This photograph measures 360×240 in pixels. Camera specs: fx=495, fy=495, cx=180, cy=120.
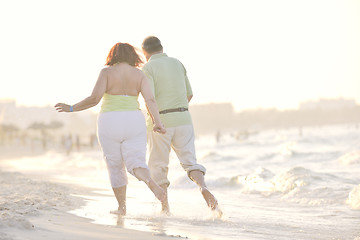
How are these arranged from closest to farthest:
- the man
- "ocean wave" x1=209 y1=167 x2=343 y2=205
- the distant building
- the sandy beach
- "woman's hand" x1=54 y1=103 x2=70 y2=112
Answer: the sandy beach, "woman's hand" x1=54 y1=103 x2=70 y2=112, the man, "ocean wave" x1=209 y1=167 x2=343 y2=205, the distant building

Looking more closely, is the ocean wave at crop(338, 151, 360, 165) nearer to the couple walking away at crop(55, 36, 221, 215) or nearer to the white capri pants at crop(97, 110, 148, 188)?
the couple walking away at crop(55, 36, 221, 215)

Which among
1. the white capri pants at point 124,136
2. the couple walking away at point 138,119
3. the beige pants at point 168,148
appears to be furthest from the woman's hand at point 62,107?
the beige pants at point 168,148

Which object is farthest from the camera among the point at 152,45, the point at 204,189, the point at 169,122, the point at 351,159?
the point at 351,159

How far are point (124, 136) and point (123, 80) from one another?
0.48 m

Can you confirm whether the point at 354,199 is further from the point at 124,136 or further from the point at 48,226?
the point at 48,226

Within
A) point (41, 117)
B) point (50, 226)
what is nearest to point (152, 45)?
point (50, 226)

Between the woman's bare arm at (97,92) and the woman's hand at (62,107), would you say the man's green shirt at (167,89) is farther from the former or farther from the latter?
the woman's hand at (62,107)

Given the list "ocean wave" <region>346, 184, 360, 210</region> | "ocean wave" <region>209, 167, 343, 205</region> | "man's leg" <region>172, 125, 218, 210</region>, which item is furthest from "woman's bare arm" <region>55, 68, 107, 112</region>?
"ocean wave" <region>209, 167, 343, 205</region>

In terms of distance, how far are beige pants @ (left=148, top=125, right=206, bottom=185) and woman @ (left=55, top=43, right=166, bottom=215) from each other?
0.35 m

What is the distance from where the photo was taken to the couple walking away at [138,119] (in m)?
4.24

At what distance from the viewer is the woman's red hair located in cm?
430

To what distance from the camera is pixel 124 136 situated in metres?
4.24

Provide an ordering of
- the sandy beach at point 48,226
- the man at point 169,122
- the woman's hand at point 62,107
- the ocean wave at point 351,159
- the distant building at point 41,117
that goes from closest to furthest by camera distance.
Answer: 1. the sandy beach at point 48,226
2. the woman's hand at point 62,107
3. the man at point 169,122
4. the ocean wave at point 351,159
5. the distant building at point 41,117

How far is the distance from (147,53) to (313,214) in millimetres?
2728
